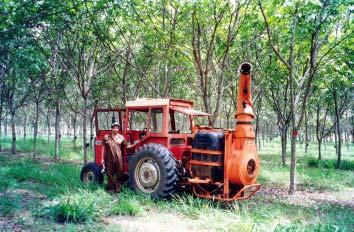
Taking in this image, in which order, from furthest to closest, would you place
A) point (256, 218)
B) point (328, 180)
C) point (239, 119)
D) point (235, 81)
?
point (235, 81), point (328, 180), point (239, 119), point (256, 218)

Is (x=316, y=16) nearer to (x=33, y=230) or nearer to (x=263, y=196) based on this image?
(x=263, y=196)

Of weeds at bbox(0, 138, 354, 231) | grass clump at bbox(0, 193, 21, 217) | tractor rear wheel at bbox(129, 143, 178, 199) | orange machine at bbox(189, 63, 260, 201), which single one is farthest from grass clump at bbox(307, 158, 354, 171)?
grass clump at bbox(0, 193, 21, 217)

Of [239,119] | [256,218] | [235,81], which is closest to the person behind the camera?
[256,218]

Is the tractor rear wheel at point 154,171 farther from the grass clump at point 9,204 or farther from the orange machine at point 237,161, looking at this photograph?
the grass clump at point 9,204

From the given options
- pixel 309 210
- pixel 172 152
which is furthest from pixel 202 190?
pixel 309 210

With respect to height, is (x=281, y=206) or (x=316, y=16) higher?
(x=316, y=16)

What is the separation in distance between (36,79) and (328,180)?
54.9ft

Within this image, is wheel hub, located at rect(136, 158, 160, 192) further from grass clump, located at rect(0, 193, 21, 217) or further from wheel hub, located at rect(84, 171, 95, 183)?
grass clump, located at rect(0, 193, 21, 217)

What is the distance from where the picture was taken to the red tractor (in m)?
8.45

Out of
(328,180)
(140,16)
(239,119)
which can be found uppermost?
(140,16)

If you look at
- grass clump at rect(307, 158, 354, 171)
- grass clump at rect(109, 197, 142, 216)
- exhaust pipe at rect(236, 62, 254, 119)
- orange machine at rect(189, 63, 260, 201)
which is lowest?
grass clump at rect(307, 158, 354, 171)

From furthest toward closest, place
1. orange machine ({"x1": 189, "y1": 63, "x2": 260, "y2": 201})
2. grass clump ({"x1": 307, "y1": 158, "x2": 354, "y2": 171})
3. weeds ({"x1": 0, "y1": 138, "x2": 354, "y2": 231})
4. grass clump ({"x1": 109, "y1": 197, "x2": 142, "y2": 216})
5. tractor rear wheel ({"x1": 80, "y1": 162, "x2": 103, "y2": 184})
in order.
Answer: grass clump ({"x1": 307, "y1": 158, "x2": 354, "y2": 171}) → tractor rear wheel ({"x1": 80, "y1": 162, "x2": 103, "y2": 184}) → orange machine ({"x1": 189, "y1": 63, "x2": 260, "y2": 201}) → grass clump ({"x1": 109, "y1": 197, "x2": 142, "y2": 216}) → weeds ({"x1": 0, "y1": 138, "x2": 354, "y2": 231})

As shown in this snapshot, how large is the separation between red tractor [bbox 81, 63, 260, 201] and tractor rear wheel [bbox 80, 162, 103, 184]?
57.8 inches

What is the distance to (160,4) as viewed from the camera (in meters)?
13.1
